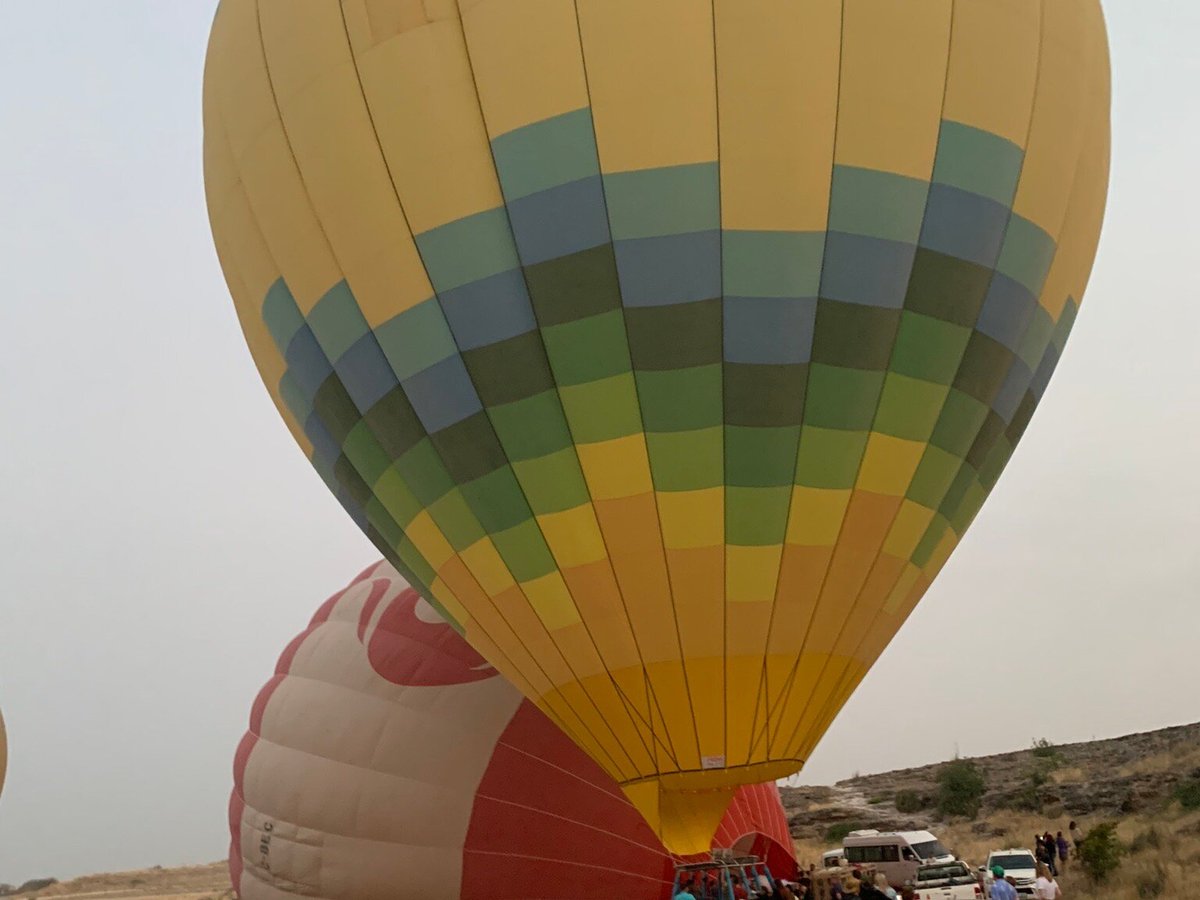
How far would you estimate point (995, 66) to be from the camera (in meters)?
6.51

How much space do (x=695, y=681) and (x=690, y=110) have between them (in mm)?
3278

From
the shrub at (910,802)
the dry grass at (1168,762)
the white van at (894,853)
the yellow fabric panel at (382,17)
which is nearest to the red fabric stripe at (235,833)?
the yellow fabric panel at (382,17)

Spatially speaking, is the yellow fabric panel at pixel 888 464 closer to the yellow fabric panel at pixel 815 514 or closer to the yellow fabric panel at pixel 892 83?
the yellow fabric panel at pixel 815 514

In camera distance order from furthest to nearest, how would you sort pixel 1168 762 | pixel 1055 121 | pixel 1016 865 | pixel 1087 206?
1. pixel 1168 762
2. pixel 1016 865
3. pixel 1087 206
4. pixel 1055 121

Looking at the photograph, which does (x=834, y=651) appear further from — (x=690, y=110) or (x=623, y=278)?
(x=690, y=110)

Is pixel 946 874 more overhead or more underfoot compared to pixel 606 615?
more underfoot

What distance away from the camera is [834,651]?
6.88m

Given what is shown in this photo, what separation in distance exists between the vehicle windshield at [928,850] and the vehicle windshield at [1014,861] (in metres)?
2.29

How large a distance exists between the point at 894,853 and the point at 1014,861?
2355 mm

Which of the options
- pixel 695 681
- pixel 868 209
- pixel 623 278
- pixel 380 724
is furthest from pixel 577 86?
pixel 380 724

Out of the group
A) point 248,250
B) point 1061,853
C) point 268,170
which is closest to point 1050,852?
point 1061,853

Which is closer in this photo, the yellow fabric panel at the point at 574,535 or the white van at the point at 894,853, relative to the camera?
the yellow fabric panel at the point at 574,535

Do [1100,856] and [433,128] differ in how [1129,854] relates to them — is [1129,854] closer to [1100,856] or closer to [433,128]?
[1100,856]

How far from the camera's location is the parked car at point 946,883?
11.3 metres
